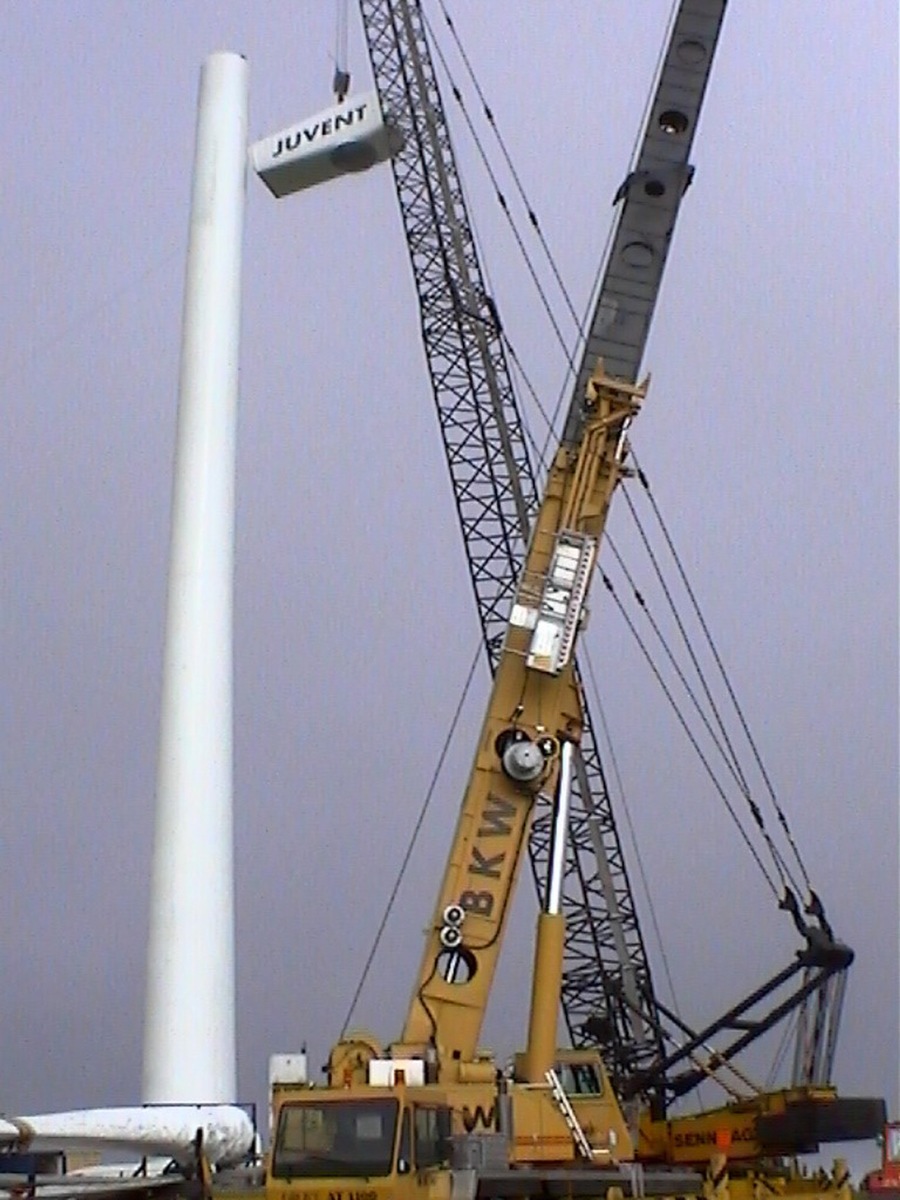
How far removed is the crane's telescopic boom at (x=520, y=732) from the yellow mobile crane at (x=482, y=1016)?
2 centimetres

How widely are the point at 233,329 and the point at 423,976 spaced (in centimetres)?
1301

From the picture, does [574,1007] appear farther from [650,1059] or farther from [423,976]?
[423,976]

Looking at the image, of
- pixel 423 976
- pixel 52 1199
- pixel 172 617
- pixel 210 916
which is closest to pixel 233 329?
pixel 172 617

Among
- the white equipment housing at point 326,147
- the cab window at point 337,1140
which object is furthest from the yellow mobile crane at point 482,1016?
the white equipment housing at point 326,147

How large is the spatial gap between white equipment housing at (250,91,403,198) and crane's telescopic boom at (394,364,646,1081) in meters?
13.1

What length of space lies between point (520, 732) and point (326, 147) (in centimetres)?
1681

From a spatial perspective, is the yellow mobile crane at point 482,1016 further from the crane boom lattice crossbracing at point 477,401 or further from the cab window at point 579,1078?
the crane boom lattice crossbracing at point 477,401

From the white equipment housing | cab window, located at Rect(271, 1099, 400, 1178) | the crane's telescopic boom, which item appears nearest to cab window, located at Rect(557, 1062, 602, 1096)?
the crane's telescopic boom

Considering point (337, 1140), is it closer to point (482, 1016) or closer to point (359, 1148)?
point (359, 1148)

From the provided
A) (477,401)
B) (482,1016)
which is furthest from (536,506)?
(482,1016)

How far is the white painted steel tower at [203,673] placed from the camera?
27109mm

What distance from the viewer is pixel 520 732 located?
24.1 metres

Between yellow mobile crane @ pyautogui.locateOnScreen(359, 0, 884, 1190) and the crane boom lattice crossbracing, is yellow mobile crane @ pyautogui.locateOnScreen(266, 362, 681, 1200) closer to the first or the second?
yellow mobile crane @ pyautogui.locateOnScreen(359, 0, 884, 1190)

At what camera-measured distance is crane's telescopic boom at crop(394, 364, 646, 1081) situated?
23.2 m
